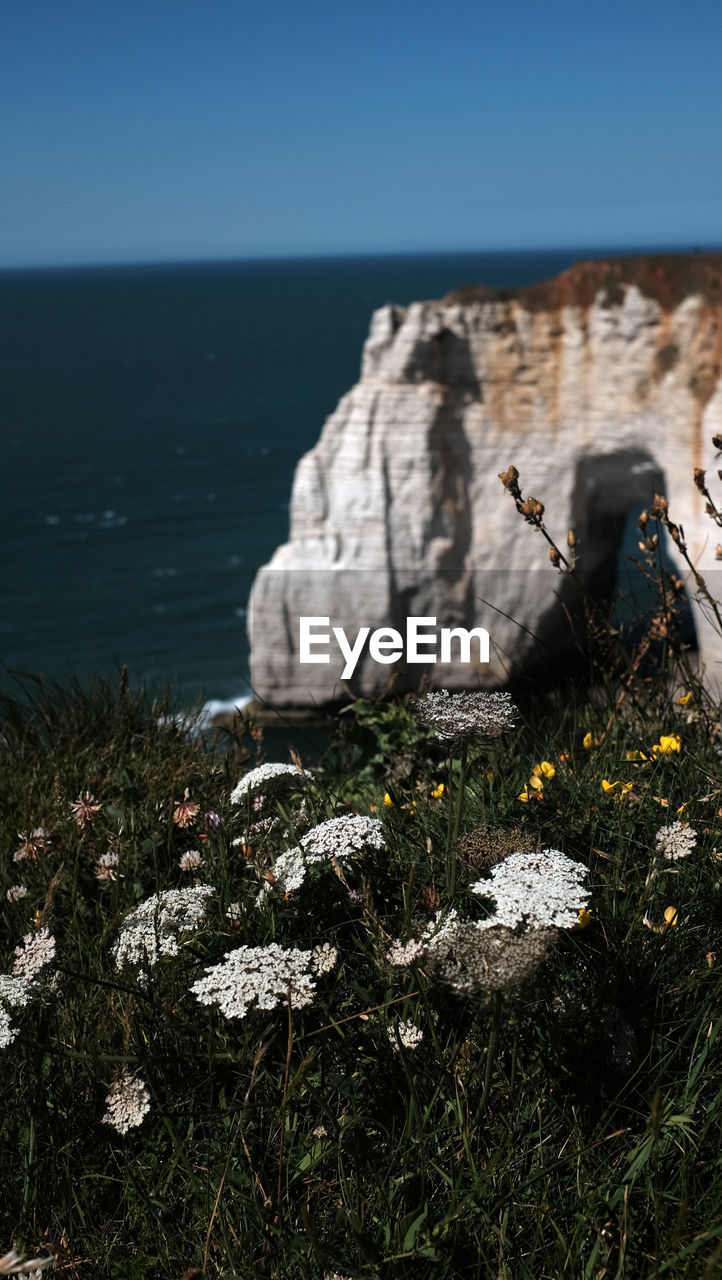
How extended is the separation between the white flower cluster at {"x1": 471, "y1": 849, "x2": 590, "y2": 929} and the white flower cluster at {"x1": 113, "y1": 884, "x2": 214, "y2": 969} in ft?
A: 1.90

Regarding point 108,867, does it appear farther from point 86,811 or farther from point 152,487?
point 152,487

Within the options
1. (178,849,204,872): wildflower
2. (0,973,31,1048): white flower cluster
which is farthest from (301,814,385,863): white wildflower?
(0,973,31,1048): white flower cluster

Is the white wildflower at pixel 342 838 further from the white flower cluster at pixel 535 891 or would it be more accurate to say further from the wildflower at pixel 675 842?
the wildflower at pixel 675 842

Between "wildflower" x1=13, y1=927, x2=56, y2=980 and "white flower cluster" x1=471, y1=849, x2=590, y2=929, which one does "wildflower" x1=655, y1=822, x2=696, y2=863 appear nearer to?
"white flower cluster" x1=471, y1=849, x2=590, y2=929

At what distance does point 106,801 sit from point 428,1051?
1.33 meters

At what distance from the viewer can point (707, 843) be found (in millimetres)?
1949

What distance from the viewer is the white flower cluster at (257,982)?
4.82 ft

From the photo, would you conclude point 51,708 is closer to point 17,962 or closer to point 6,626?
point 17,962

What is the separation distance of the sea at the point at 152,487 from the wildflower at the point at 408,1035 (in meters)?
1.79

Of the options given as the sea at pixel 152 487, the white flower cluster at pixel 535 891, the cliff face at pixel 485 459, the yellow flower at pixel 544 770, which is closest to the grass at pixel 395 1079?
the yellow flower at pixel 544 770

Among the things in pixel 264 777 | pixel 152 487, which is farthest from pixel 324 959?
pixel 152 487

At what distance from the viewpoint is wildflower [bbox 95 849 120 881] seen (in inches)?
82.6

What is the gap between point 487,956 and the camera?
1322 mm

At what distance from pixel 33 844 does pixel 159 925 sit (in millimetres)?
577
